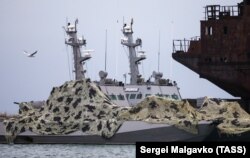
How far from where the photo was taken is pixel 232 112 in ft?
249

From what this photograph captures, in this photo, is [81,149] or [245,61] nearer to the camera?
[81,149]

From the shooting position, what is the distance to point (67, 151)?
6919 centimetres

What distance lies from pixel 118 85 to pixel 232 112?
7949 millimetres

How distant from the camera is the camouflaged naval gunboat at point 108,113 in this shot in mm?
73562

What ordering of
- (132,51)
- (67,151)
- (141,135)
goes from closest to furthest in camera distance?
(67,151), (141,135), (132,51)

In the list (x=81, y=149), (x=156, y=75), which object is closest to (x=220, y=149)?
(x=81, y=149)

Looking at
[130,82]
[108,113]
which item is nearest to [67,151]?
[108,113]

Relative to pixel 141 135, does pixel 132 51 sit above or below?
above

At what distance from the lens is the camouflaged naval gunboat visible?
7356 centimetres

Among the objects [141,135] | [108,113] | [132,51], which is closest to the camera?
[141,135]

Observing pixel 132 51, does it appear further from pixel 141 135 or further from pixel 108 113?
pixel 141 135

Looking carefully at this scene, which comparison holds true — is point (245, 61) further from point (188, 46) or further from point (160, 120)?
point (160, 120)

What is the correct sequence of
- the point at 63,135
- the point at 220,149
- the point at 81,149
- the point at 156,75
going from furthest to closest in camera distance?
the point at 156,75
the point at 63,135
the point at 81,149
the point at 220,149

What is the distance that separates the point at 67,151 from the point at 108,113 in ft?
24.2
